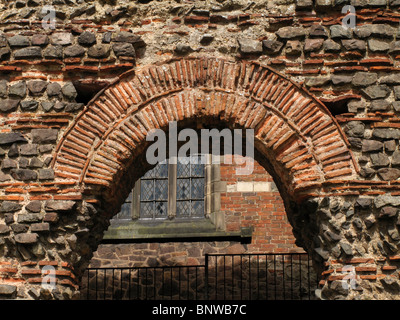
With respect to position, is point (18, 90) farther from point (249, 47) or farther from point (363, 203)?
point (363, 203)

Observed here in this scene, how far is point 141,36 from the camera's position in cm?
614

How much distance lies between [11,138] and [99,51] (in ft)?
3.98

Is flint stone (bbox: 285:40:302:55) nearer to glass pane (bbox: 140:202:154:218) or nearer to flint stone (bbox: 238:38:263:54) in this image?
flint stone (bbox: 238:38:263:54)

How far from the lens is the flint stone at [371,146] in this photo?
5621mm

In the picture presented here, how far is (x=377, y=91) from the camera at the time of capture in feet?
19.1

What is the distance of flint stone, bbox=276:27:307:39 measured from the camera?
19.8 feet

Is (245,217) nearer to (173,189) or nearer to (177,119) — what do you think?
(173,189)

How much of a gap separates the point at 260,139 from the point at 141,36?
1618 mm

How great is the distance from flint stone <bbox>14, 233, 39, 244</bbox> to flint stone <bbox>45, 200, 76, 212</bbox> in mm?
270

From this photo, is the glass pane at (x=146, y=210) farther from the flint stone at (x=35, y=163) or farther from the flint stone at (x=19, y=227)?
the flint stone at (x=19, y=227)

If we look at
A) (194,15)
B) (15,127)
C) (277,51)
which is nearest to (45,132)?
(15,127)

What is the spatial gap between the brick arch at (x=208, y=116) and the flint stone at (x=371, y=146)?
0.16m

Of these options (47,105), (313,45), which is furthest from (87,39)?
(313,45)

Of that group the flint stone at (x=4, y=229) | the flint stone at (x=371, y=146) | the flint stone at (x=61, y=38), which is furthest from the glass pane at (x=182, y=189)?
the flint stone at (x=371, y=146)
